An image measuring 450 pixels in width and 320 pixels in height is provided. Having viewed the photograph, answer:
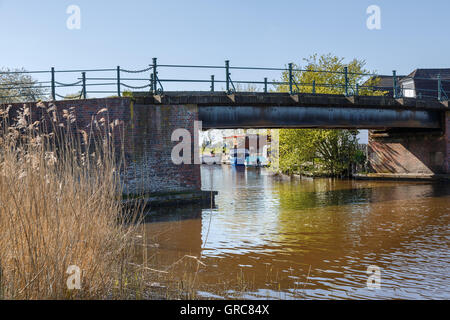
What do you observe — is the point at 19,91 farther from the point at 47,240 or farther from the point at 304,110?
the point at 47,240

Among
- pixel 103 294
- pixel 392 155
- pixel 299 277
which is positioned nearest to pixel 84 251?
pixel 103 294

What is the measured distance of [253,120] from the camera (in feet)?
57.5

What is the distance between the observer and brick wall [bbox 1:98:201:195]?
14.3m

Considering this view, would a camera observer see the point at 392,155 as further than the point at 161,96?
Yes

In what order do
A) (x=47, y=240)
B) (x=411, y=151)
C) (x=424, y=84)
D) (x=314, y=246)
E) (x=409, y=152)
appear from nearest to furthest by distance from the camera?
(x=47, y=240), (x=314, y=246), (x=411, y=151), (x=409, y=152), (x=424, y=84)

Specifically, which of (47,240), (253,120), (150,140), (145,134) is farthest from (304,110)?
(47,240)

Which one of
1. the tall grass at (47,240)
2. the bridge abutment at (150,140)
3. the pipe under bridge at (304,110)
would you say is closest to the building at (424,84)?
the pipe under bridge at (304,110)

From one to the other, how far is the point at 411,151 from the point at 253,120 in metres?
11.1

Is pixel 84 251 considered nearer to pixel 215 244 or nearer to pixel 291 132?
pixel 215 244

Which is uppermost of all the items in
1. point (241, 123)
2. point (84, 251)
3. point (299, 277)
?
point (241, 123)

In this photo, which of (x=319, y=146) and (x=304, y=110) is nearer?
(x=304, y=110)
